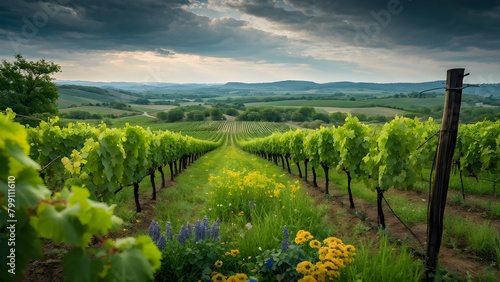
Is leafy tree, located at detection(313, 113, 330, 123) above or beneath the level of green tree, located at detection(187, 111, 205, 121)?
above

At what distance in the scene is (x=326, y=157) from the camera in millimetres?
12172

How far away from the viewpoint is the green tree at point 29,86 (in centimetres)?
3312

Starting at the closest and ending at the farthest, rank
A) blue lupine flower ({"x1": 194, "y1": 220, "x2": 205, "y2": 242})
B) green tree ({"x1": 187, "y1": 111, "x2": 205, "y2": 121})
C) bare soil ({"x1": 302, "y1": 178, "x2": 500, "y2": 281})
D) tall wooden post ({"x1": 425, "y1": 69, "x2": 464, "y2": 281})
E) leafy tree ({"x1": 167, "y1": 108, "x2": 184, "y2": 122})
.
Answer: tall wooden post ({"x1": 425, "y1": 69, "x2": 464, "y2": 281}), blue lupine flower ({"x1": 194, "y1": 220, "x2": 205, "y2": 242}), bare soil ({"x1": 302, "y1": 178, "x2": 500, "y2": 281}), leafy tree ({"x1": 167, "y1": 108, "x2": 184, "y2": 122}), green tree ({"x1": 187, "y1": 111, "x2": 205, "y2": 121})

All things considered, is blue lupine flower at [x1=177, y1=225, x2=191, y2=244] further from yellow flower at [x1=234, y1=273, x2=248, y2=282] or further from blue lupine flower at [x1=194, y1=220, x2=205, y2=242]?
yellow flower at [x1=234, y1=273, x2=248, y2=282]

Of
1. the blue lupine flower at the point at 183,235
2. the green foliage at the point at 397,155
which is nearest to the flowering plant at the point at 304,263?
the blue lupine flower at the point at 183,235

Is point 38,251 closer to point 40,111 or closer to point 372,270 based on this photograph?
point 372,270

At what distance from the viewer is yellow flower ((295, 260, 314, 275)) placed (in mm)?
3197

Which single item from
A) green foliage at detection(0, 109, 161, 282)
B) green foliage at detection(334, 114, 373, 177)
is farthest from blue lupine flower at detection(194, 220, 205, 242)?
green foliage at detection(334, 114, 373, 177)

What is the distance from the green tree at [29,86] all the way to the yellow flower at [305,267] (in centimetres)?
3794

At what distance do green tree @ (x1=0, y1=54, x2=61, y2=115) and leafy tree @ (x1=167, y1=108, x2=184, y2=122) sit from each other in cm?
8703

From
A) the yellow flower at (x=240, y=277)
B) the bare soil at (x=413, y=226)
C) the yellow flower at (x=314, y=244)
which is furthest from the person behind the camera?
the bare soil at (x=413, y=226)

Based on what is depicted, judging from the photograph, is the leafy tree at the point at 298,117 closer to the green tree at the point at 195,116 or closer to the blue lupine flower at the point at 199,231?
the green tree at the point at 195,116

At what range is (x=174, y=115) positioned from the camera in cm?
12625

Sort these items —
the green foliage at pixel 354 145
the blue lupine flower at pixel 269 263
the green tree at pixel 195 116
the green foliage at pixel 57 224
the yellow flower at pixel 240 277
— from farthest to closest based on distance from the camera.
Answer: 1. the green tree at pixel 195 116
2. the green foliage at pixel 354 145
3. the blue lupine flower at pixel 269 263
4. the yellow flower at pixel 240 277
5. the green foliage at pixel 57 224
